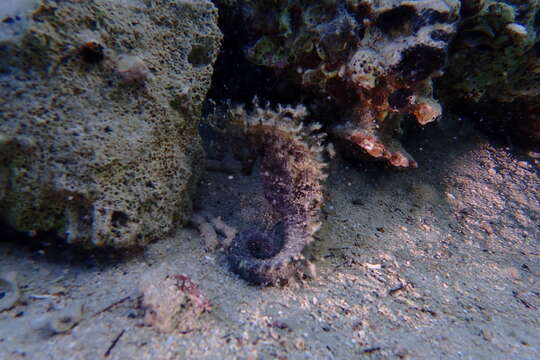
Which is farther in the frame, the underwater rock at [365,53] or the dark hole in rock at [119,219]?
the underwater rock at [365,53]

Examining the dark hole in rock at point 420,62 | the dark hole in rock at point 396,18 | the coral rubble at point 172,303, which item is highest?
the dark hole in rock at point 396,18

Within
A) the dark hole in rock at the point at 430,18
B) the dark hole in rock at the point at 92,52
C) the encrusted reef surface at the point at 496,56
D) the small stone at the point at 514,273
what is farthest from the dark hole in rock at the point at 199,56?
the small stone at the point at 514,273

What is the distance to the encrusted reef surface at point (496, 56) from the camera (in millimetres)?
2752

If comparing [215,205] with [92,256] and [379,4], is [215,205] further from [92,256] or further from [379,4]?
[379,4]

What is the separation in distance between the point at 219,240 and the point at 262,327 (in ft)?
3.10

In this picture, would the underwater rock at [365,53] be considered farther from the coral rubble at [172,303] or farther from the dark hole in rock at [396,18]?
the coral rubble at [172,303]

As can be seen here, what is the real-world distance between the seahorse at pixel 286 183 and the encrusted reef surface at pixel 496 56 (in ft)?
5.21

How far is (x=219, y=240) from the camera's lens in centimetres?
278

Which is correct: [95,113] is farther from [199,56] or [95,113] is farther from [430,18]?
[430,18]

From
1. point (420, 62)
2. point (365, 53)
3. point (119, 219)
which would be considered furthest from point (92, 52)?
point (420, 62)

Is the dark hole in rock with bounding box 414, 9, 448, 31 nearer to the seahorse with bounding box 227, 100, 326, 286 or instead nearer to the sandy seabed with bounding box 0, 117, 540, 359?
the seahorse with bounding box 227, 100, 326, 286

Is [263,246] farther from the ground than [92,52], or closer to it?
closer to it

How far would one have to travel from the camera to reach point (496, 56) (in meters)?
2.95

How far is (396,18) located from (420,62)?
0.40 meters
